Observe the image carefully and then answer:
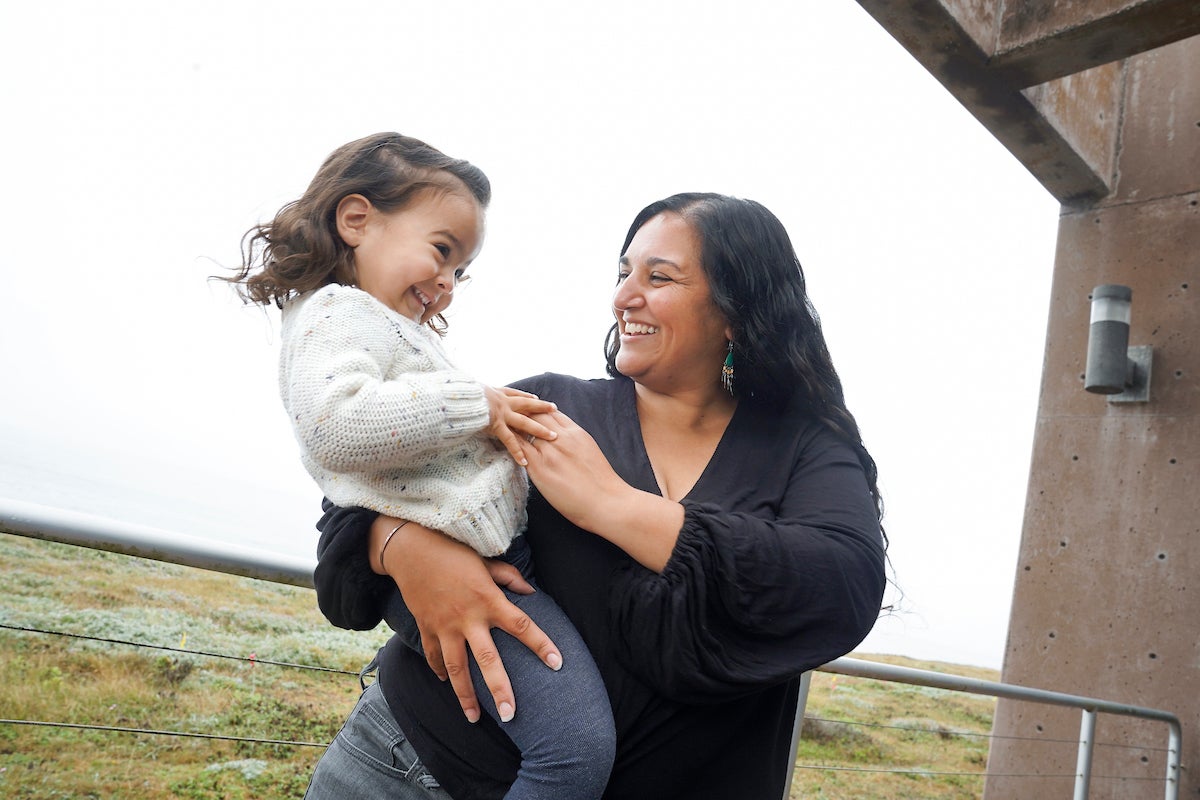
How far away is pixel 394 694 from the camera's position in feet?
3.93

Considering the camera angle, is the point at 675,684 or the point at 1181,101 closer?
the point at 675,684

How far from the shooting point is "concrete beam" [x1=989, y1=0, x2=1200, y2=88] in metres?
2.99

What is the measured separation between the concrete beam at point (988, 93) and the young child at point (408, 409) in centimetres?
247

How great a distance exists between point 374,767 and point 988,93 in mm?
3610

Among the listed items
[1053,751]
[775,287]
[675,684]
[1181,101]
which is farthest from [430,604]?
[1181,101]

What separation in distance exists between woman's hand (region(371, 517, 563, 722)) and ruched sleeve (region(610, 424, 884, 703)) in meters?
0.13

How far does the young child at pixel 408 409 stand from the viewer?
1055 millimetres

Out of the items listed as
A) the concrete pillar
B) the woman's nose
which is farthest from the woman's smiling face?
the concrete pillar

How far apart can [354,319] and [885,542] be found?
2.84 ft

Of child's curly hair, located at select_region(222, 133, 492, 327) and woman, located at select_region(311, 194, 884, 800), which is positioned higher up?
child's curly hair, located at select_region(222, 133, 492, 327)

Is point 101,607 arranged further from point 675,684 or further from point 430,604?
point 675,684

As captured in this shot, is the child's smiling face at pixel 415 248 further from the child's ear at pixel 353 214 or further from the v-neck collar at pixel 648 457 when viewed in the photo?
the v-neck collar at pixel 648 457

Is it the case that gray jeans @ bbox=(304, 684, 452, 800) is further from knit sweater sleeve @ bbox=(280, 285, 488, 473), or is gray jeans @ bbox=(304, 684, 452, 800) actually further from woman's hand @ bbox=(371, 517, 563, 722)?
knit sweater sleeve @ bbox=(280, 285, 488, 473)

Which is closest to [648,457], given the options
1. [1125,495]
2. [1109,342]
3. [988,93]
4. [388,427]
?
[388,427]
